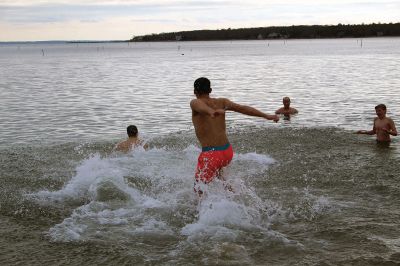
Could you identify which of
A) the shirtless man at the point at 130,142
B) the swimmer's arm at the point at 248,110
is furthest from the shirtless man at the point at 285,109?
the swimmer's arm at the point at 248,110

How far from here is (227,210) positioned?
7.29m

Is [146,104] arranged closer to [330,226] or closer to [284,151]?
[284,151]

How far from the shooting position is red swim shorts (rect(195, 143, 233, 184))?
23.2ft

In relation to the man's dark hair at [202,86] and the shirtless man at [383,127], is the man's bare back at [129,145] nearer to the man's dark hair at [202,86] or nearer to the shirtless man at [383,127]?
the man's dark hair at [202,86]

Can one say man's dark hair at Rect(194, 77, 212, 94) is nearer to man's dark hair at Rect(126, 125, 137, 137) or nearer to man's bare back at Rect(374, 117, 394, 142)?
man's dark hair at Rect(126, 125, 137, 137)

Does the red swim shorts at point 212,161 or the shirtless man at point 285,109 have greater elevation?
the red swim shorts at point 212,161

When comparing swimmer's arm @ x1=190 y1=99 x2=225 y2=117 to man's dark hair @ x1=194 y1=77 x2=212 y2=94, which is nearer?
swimmer's arm @ x1=190 y1=99 x2=225 y2=117

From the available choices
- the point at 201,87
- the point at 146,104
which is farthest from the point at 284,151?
the point at 146,104

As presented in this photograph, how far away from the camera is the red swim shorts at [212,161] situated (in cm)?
708

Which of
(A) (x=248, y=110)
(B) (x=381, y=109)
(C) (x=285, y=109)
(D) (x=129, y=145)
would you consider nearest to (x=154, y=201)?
(A) (x=248, y=110)

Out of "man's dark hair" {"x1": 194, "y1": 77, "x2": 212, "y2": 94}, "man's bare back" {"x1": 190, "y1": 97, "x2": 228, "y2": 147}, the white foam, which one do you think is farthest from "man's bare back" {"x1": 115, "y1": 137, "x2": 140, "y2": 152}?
"man's dark hair" {"x1": 194, "y1": 77, "x2": 212, "y2": 94}

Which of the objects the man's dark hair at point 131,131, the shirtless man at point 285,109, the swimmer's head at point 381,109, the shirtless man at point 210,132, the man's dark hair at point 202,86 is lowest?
the shirtless man at point 285,109

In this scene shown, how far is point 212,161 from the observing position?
279 inches

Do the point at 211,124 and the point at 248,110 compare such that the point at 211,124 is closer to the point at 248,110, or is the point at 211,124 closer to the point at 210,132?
the point at 210,132
